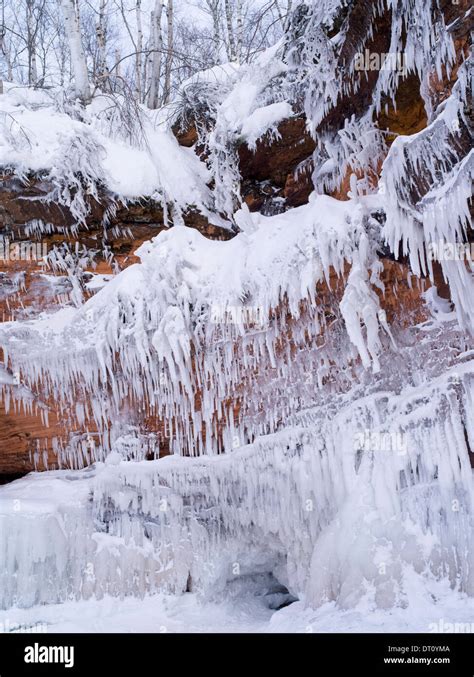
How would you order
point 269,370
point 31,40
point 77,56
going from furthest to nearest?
point 31,40
point 77,56
point 269,370

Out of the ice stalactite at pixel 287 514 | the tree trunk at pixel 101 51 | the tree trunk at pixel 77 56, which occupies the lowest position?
the ice stalactite at pixel 287 514

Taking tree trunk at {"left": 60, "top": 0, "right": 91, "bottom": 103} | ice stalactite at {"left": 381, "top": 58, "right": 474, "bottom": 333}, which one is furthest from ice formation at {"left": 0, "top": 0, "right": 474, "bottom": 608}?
tree trunk at {"left": 60, "top": 0, "right": 91, "bottom": 103}

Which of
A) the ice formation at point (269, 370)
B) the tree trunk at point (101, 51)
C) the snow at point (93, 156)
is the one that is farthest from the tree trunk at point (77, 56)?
the ice formation at point (269, 370)

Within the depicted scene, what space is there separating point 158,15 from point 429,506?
8.43 metres

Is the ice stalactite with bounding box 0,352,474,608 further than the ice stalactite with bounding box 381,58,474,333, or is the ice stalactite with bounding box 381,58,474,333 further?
the ice stalactite with bounding box 0,352,474,608

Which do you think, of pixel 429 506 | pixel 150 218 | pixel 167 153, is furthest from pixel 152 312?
pixel 429 506

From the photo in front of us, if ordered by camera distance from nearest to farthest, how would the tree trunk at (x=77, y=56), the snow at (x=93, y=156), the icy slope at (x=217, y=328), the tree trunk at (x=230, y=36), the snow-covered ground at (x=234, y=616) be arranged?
the snow-covered ground at (x=234, y=616), the icy slope at (x=217, y=328), the snow at (x=93, y=156), the tree trunk at (x=77, y=56), the tree trunk at (x=230, y=36)

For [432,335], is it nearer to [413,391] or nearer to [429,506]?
[413,391]

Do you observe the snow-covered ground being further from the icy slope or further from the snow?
the snow

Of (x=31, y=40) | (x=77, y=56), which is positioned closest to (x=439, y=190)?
(x=77, y=56)

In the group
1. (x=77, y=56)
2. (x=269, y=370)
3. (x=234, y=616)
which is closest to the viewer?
(x=269, y=370)

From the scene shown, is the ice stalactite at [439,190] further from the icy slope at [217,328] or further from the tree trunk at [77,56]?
the tree trunk at [77,56]

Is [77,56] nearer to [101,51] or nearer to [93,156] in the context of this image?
[93,156]

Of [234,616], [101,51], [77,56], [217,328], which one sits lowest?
[234,616]
